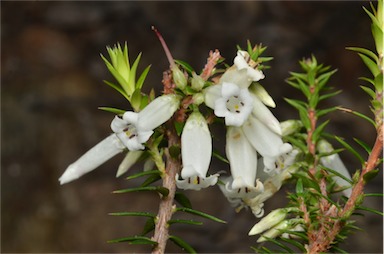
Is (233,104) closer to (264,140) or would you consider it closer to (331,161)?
(264,140)

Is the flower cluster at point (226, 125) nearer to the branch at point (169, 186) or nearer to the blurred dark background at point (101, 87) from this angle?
the branch at point (169, 186)

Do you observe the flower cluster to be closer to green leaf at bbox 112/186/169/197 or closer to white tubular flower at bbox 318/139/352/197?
green leaf at bbox 112/186/169/197

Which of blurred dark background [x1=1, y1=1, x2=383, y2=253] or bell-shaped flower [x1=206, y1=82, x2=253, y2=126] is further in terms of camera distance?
blurred dark background [x1=1, y1=1, x2=383, y2=253]

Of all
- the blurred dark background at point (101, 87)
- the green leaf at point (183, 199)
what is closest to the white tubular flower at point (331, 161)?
the green leaf at point (183, 199)

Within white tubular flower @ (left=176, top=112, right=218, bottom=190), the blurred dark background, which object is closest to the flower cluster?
white tubular flower @ (left=176, top=112, right=218, bottom=190)

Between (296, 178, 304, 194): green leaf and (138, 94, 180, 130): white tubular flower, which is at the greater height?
(138, 94, 180, 130): white tubular flower
